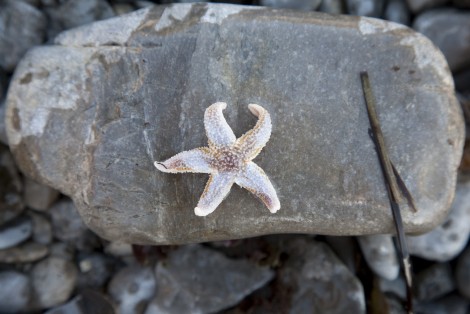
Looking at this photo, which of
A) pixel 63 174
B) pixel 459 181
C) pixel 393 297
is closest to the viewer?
pixel 63 174

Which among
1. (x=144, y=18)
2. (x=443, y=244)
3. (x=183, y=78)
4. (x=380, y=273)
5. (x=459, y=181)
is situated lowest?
(x=380, y=273)

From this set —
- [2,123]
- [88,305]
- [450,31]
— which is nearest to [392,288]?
[450,31]

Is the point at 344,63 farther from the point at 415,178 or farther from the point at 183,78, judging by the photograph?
the point at 183,78

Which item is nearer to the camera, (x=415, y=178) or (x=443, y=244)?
(x=415, y=178)

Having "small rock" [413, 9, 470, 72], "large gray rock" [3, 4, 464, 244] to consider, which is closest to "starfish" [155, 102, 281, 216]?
"large gray rock" [3, 4, 464, 244]

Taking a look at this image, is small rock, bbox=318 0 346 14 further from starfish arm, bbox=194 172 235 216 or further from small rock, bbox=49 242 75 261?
small rock, bbox=49 242 75 261

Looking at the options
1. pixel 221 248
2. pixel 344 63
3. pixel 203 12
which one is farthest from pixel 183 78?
pixel 221 248
